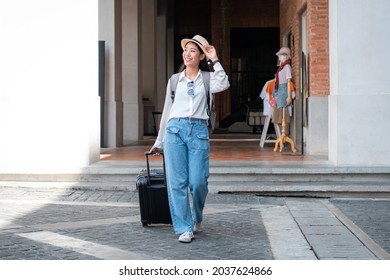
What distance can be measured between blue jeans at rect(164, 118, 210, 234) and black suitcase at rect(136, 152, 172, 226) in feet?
1.66

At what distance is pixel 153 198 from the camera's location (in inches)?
313

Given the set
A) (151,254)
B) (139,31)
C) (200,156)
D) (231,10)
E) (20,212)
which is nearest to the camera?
(151,254)

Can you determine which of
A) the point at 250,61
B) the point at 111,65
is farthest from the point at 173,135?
the point at 250,61

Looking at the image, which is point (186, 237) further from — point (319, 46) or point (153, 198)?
point (319, 46)

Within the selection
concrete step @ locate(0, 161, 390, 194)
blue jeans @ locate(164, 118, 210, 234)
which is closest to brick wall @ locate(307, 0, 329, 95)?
concrete step @ locate(0, 161, 390, 194)

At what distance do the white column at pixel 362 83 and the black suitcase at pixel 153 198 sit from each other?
14.8 ft

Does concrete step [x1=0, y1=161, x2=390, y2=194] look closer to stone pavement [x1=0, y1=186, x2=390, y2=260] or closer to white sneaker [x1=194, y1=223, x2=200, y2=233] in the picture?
stone pavement [x1=0, y1=186, x2=390, y2=260]

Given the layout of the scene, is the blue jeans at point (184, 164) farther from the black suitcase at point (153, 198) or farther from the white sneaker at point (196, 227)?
the black suitcase at point (153, 198)

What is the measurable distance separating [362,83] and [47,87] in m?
4.68

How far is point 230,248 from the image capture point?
277 inches

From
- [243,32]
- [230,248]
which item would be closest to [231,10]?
[243,32]

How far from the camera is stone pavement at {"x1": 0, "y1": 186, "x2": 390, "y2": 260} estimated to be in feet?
22.3

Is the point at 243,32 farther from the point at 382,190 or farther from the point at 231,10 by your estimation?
the point at 382,190

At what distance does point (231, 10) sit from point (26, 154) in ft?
66.9
